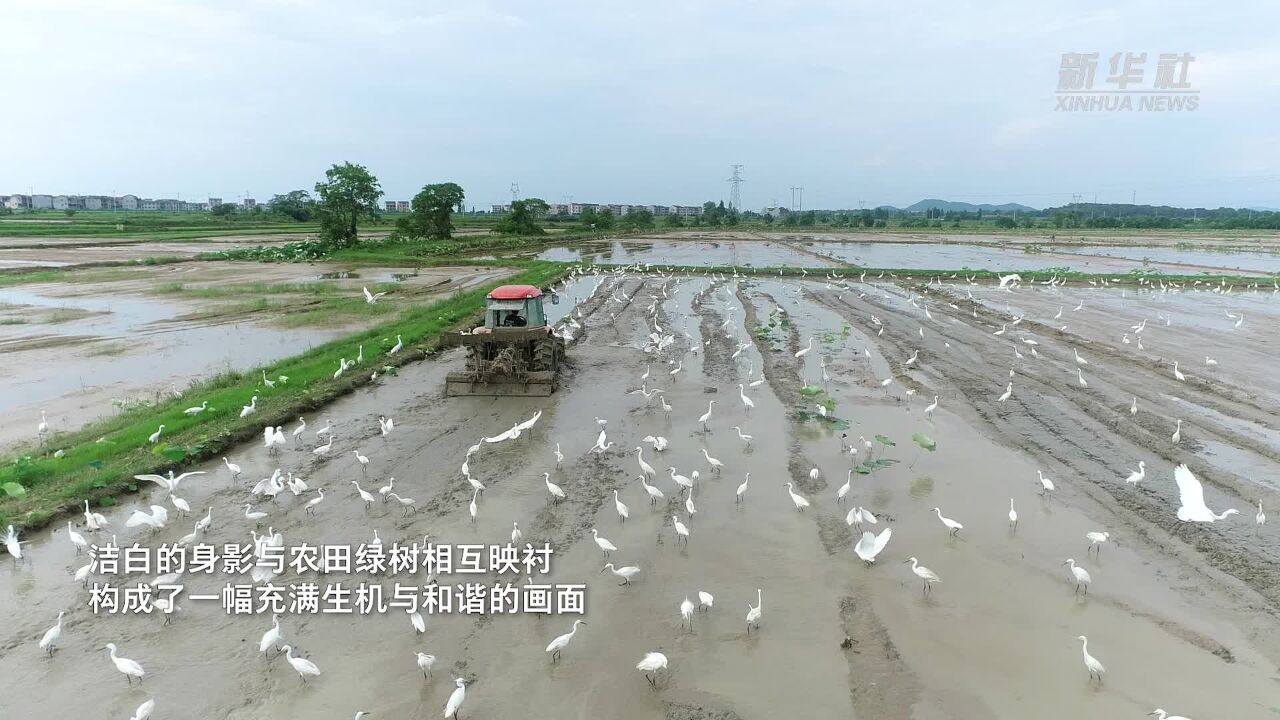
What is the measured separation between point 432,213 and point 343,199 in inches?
339

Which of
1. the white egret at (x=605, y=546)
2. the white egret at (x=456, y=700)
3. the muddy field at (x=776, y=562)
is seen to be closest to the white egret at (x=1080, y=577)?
the muddy field at (x=776, y=562)

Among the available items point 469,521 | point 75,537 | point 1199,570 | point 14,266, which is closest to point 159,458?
point 75,537

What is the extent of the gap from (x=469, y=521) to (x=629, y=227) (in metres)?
84.2

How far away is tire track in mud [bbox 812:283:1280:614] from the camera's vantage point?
312 inches

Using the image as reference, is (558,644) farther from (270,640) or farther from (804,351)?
(804,351)

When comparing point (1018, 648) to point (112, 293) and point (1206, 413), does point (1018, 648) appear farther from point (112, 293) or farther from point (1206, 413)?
point (112, 293)

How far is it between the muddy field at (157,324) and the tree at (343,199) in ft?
37.7

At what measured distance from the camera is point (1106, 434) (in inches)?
464

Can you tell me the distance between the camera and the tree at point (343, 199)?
50.0m

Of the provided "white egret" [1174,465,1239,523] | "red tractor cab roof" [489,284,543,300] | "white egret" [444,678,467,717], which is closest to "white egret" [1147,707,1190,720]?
"white egret" [1174,465,1239,523]

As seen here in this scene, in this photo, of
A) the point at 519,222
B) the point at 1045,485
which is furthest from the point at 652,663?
the point at 519,222

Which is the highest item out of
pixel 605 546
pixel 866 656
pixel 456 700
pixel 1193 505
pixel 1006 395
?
pixel 1193 505

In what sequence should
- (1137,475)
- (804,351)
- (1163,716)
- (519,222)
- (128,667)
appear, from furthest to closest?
Result: 1. (519,222)
2. (804,351)
3. (1137,475)
4. (128,667)
5. (1163,716)

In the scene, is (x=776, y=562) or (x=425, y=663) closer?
(x=425, y=663)
